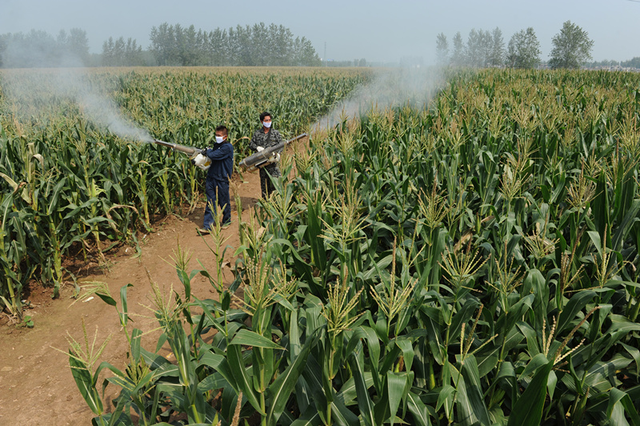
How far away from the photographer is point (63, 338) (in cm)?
462

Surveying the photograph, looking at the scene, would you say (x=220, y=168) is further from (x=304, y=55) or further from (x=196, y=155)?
(x=304, y=55)

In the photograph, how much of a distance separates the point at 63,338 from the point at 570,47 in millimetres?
107765

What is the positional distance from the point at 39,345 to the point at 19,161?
290 cm

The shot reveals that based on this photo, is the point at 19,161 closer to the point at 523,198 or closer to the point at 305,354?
the point at 305,354

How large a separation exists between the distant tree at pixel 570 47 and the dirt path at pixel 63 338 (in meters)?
99.1

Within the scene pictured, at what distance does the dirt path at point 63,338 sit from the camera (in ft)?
12.0

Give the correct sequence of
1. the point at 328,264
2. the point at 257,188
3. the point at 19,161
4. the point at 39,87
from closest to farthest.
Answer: the point at 328,264 < the point at 19,161 < the point at 257,188 < the point at 39,87

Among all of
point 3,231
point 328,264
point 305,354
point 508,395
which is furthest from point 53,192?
point 508,395

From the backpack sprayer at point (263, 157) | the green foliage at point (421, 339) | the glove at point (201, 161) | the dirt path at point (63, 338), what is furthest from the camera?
the backpack sprayer at point (263, 157)

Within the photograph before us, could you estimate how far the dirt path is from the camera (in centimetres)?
365

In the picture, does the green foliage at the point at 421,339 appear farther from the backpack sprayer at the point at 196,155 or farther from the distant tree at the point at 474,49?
the distant tree at the point at 474,49

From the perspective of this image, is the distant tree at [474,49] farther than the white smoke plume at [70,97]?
Yes

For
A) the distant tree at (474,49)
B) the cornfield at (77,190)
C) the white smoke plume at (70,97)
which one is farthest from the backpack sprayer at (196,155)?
the distant tree at (474,49)

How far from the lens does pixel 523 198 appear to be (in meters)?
3.68
